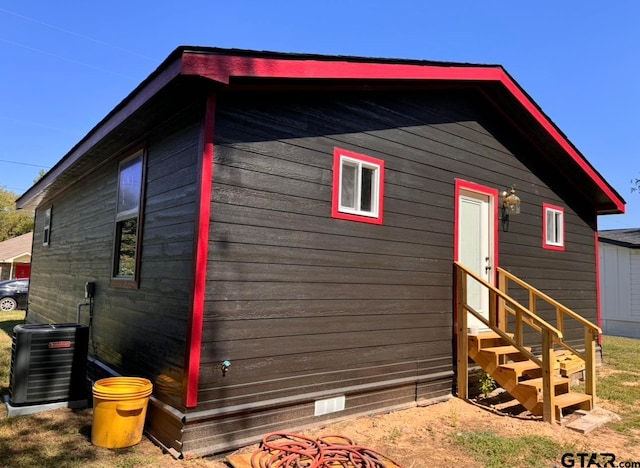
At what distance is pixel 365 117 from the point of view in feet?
16.3

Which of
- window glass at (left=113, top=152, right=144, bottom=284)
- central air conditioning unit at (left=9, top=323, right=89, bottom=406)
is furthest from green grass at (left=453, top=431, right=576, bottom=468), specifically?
central air conditioning unit at (left=9, top=323, right=89, bottom=406)

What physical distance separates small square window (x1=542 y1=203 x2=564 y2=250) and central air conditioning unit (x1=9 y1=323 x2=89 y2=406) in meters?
6.97

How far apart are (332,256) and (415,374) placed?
186 cm

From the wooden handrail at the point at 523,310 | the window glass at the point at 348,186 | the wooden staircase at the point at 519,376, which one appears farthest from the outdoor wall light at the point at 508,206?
the window glass at the point at 348,186

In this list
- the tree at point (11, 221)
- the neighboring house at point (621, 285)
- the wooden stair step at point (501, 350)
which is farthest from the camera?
the tree at point (11, 221)

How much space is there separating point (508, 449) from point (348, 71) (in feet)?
12.5

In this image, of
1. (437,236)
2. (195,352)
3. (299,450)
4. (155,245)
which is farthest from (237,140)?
(437,236)

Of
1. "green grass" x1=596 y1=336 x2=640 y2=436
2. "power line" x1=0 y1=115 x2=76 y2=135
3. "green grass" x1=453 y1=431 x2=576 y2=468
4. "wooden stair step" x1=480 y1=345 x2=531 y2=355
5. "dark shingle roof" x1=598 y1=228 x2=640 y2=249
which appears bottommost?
"green grass" x1=596 y1=336 x2=640 y2=436

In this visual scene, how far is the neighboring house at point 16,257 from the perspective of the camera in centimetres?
2513

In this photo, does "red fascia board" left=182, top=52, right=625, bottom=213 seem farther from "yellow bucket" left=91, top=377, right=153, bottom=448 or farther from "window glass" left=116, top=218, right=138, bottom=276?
"yellow bucket" left=91, top=377, right=153, bottom=448

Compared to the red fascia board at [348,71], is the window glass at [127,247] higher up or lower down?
lower down

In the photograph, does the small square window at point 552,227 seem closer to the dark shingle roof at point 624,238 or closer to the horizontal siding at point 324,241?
the horizontal siding at point 324,241
